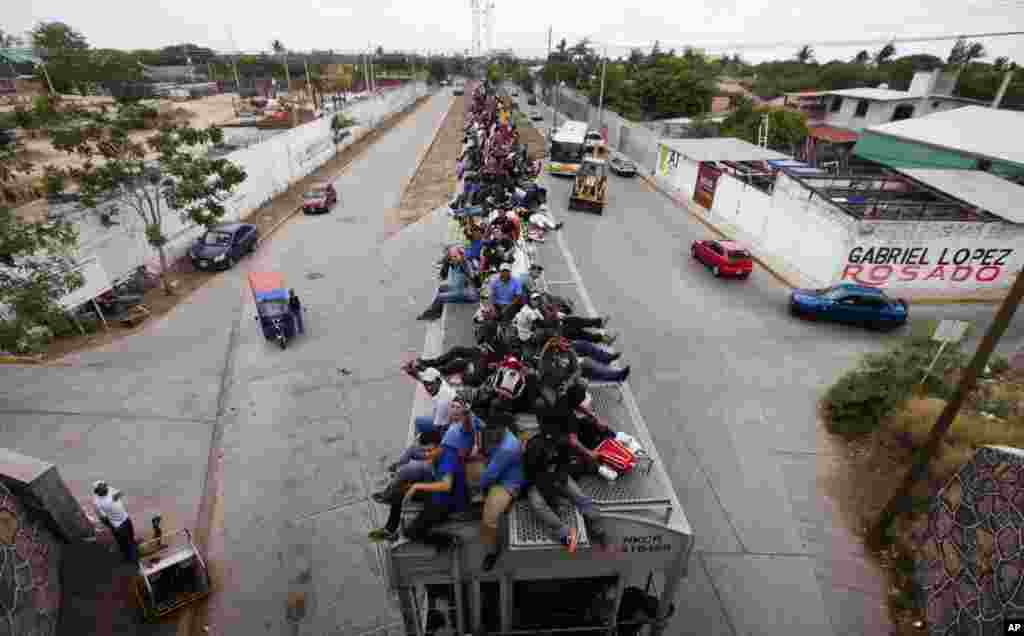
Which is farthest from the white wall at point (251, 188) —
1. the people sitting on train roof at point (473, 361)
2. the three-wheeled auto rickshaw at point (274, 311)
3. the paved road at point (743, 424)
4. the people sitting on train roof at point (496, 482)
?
the people sitting on train roof at point (496, 482)

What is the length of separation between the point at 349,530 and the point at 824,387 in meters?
11.7

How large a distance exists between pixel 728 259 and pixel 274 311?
15316 millimetres

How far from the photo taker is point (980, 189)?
1917 cm

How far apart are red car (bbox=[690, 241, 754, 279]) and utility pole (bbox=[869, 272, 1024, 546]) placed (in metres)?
10.6

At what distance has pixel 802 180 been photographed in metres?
18.9

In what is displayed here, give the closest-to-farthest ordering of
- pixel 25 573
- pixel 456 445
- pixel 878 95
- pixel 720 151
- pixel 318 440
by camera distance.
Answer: pixel 456 445 < pixel 25 573 < pixel 318 440 < pixel 720 151 < pixel 878 95

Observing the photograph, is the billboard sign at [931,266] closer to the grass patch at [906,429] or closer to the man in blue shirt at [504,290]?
the grass patch at [906,429]

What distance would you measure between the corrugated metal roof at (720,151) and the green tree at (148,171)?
21853 millimetres

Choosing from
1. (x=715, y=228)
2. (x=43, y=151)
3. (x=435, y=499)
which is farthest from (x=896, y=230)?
(x=43, y=151)

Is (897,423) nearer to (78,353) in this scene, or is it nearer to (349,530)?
(349,530)

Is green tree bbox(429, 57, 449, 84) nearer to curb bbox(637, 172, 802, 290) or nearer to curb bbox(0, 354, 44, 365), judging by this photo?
curb bbox(637, 172, 802, 290)

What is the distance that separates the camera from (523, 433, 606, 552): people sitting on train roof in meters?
5.04

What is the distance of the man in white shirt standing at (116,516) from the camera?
7.13 metres

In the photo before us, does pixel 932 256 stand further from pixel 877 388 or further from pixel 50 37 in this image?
pixel 50 37
